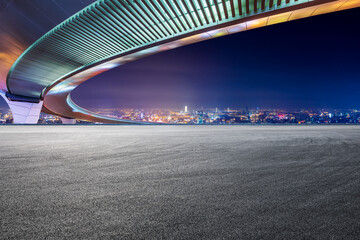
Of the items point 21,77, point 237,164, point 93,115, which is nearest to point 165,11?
point 237,164

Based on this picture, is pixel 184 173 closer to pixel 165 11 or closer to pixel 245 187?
pixel 245 187

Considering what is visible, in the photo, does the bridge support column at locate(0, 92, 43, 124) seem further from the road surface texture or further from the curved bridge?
the road surface texture

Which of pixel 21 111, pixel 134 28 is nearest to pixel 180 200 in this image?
pixel 134 28

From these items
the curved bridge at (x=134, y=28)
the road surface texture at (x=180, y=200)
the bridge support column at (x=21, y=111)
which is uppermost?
the curved bridge at (x=134, y=28)

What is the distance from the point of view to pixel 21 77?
898 inches

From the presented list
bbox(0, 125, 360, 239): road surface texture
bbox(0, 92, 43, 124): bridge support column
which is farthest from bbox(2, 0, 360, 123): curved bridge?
bbox(0, 125, 360, 239): road surface texture

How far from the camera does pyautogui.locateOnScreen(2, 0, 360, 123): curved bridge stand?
35.6 feet

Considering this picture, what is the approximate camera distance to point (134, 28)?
552 inches

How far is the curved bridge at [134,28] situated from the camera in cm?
1084

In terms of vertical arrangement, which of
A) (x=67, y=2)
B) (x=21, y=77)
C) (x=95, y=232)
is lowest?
(x=95, y=232)

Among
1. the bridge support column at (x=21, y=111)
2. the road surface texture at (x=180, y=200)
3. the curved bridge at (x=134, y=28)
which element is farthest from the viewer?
the bridge support column at (x=21, y=111)

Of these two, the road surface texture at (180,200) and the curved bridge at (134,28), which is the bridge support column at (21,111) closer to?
the curved bridge at (134,28)

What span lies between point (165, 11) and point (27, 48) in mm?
12795

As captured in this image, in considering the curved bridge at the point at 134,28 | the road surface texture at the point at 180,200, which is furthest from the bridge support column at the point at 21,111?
the road surface texture at the point at 180,200
